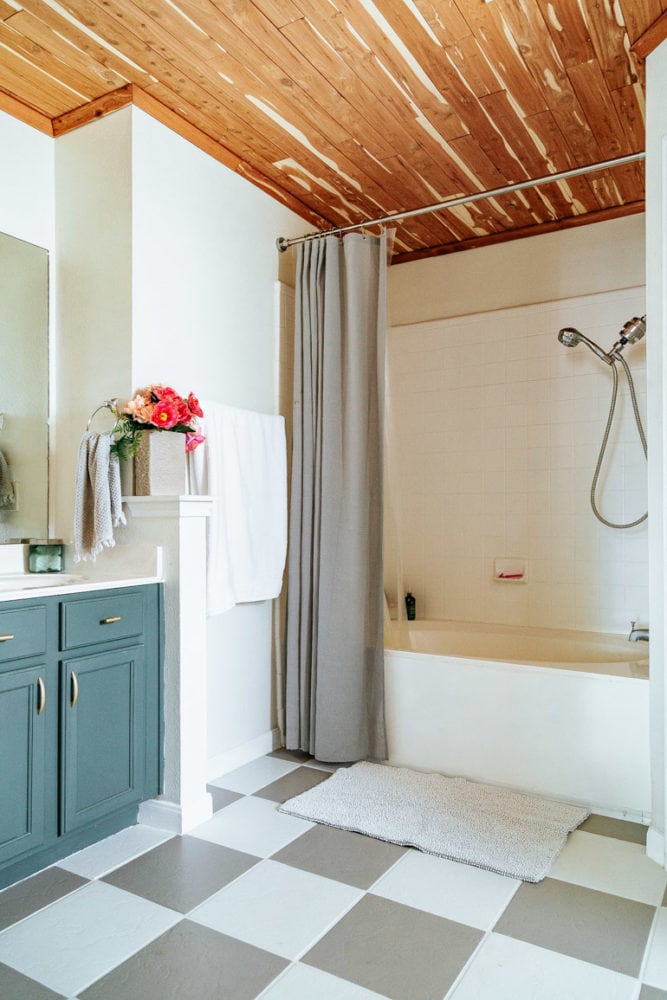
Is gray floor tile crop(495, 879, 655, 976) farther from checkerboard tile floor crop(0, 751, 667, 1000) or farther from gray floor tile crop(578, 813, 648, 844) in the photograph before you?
gray floor tile crop(578, 813, 648, 844)

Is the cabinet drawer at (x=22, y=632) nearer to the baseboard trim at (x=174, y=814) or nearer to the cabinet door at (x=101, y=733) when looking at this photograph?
the cabinet door at (x=101, y=733)

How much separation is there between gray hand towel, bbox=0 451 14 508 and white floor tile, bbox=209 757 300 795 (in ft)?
4.35

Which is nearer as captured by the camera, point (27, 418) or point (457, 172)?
point (27, 418)

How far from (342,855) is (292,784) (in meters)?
0.61

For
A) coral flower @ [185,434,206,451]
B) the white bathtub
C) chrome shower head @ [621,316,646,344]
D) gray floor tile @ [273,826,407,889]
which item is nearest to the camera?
gray floor tile @ [273,826,407,889]

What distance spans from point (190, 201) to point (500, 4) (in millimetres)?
1297

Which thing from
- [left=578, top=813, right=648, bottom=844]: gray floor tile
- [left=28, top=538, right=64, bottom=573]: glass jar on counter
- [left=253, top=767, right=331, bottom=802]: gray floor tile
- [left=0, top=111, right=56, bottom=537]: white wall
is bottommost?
[left=578, top=813, right=648, bottom=844]: gray floor tile

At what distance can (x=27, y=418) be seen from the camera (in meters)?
2.68

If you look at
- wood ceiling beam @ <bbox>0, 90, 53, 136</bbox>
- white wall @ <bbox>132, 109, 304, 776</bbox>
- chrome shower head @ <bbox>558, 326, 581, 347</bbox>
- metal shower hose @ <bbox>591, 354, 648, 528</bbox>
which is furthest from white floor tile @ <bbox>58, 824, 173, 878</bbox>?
chrome shower head @ <bbox>558, 326, 581, 347</bbox>

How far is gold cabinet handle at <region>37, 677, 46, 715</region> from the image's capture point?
7.03 ft

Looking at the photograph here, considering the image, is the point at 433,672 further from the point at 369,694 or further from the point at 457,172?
the point at 457,172

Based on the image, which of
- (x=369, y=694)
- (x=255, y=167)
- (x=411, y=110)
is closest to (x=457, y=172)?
(x=411, y=110)

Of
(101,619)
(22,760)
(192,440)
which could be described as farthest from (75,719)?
(192,440)

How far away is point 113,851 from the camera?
232 centimetres
